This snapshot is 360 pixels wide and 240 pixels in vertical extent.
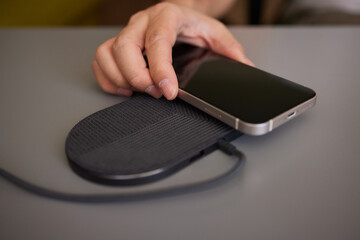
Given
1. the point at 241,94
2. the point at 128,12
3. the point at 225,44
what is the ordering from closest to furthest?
the point at 241,94
the point at 225,44
the point at 128,12

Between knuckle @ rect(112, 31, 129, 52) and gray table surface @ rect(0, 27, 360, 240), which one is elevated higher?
knuckle @ rect(112, 31, 129, 52)

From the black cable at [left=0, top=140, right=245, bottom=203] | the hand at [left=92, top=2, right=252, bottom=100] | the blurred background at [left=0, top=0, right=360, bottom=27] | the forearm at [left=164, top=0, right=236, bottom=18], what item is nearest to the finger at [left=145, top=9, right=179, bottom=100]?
the hand at [left=92, top=2, right=252, bottom=100]

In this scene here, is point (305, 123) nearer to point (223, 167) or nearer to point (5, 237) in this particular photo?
point (223, 167)

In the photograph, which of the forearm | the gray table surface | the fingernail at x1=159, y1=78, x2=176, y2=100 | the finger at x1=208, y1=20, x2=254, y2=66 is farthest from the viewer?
the forearm

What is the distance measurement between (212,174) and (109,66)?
11.2 inches

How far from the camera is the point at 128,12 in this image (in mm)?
1715

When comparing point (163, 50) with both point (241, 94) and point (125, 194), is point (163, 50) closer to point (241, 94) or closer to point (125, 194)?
point (241, 94)

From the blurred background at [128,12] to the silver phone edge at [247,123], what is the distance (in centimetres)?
66

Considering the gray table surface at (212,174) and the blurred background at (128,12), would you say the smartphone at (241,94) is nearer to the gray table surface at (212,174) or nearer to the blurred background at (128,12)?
the gray table surface at (212,174)

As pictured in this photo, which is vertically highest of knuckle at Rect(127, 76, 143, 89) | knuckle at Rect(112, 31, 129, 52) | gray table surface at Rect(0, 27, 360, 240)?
knuckle at Rect(112, 31, 129, 52)

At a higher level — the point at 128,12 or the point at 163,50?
the point at 163,50

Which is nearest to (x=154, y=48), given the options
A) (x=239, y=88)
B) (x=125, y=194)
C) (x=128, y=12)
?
(x=239, y=88)

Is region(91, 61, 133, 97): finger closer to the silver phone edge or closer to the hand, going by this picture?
the hand

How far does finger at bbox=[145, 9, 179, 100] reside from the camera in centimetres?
50
